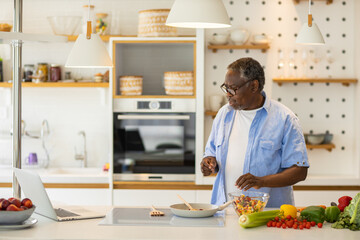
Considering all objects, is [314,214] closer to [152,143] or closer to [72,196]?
[152,143]

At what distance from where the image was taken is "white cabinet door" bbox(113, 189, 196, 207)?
15.6 ft

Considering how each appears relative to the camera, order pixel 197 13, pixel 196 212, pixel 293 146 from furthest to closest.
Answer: pixel 293 146 < pixel 196 212 < pixel 197 13

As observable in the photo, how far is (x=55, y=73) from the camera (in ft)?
16.9

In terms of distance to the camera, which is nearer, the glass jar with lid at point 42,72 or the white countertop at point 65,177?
the white countertop at point 65,177

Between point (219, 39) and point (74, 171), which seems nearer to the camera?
point (219, 39)

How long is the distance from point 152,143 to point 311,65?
5.24ft

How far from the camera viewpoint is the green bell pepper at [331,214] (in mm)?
2691

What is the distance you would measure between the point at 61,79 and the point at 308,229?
325 cm

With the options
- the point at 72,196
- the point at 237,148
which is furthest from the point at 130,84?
the point at 237,148

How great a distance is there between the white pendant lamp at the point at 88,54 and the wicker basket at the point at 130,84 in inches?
65.3

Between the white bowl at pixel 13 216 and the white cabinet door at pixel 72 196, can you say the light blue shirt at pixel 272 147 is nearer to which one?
the white bowl at pixel 13 216

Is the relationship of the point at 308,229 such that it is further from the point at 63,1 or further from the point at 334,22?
the point at 63,1

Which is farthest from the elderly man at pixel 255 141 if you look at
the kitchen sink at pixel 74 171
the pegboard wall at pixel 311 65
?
the kitchen sink at pixel 74 171

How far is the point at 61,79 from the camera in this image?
525 cm
